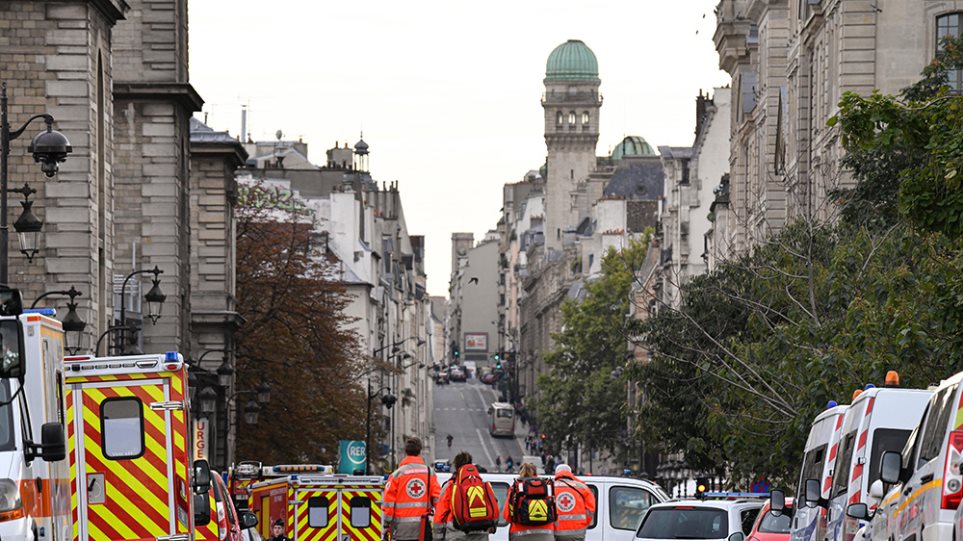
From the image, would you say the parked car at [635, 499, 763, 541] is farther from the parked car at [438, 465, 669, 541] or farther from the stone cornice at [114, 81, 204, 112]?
the stone cornice at [114, 81, 204, 112]

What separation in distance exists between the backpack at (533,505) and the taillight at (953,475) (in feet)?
37.8

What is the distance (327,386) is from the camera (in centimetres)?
7381

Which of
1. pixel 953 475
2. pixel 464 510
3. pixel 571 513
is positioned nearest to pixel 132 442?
pixel 464 510

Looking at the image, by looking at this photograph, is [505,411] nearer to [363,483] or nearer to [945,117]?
[363,483]

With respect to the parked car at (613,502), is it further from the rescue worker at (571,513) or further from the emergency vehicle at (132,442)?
the emergency vehicle at (132,442)

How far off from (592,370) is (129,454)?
8995 cm

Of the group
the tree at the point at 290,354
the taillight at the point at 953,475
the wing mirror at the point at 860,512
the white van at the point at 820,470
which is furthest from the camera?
the tree at the point at 290,354

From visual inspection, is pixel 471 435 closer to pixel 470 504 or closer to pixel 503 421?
pixel 503 421

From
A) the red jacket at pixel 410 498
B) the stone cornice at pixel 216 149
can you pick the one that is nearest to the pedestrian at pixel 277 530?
the red jacket at pixel 410 498

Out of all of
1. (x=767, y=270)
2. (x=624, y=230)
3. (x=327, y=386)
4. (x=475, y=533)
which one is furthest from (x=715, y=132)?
(x=475, y=533)

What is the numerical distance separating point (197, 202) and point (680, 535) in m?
46.2

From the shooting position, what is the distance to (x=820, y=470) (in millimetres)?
23219

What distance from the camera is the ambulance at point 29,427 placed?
16.8 metres

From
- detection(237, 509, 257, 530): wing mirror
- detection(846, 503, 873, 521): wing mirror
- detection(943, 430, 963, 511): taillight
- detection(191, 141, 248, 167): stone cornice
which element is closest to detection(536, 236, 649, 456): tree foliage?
detection(191, 141, 248, 167): stone cornice
